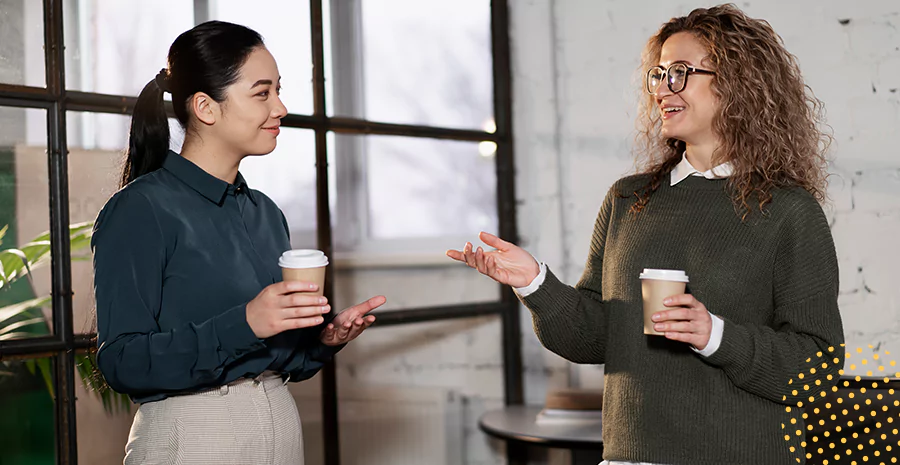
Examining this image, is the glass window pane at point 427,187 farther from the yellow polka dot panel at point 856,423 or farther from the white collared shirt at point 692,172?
the yellow polka dot panel at point 856,423

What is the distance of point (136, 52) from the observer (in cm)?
204

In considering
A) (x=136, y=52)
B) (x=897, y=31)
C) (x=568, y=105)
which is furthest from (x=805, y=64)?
(x=136, y=52)

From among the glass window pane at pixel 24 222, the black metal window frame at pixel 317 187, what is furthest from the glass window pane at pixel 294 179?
the glass window pane at pixel 24 222

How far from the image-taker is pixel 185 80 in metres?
1.53

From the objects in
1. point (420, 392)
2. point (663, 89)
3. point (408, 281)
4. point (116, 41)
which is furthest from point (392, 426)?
point (663, 89)

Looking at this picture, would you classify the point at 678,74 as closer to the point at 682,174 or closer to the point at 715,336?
the point at 682,174

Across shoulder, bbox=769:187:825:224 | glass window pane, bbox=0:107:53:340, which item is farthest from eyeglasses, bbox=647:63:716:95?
glass window pane, bbox=0:107:53:340

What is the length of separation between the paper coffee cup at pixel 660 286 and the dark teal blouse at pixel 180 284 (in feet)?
1.95

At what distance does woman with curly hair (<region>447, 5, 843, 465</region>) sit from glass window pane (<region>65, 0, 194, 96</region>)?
921 millimetres

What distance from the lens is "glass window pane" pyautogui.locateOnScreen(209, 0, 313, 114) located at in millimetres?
2393

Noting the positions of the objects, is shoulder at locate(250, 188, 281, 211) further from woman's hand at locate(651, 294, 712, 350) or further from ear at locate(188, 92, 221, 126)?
woman's hand at locate(651, 294, 712, 350)

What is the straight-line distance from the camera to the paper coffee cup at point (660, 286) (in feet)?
4.46

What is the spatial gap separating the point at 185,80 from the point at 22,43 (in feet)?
1.86

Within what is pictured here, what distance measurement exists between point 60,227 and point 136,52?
45 cm
